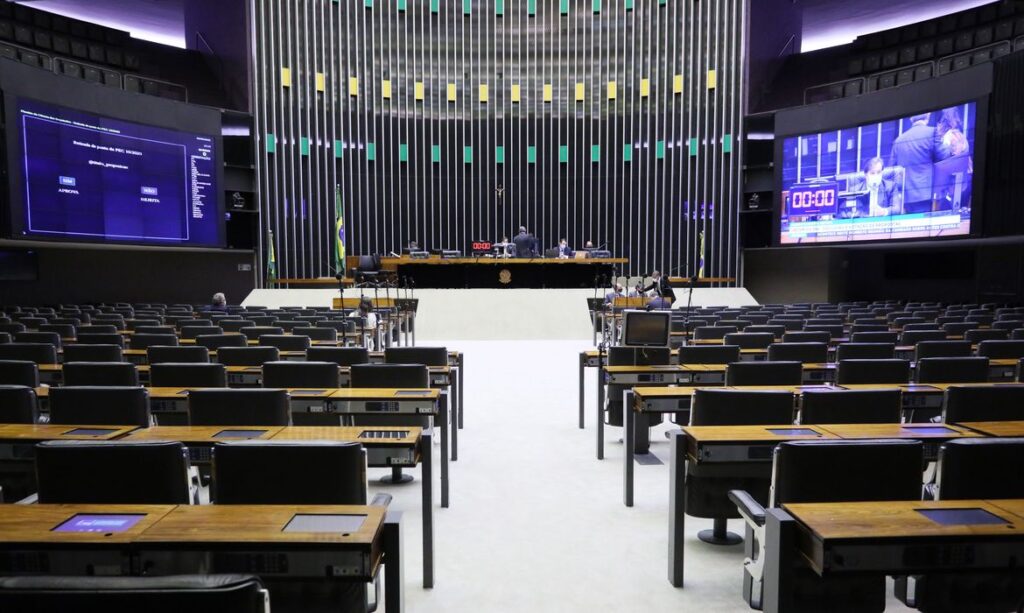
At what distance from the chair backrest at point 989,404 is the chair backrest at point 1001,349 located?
8.51ft

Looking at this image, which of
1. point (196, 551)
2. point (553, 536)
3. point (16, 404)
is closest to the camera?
point (196, 551)

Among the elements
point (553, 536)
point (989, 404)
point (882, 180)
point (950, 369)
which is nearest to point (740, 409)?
point (553, 536)

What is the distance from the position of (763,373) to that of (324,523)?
10.7ft

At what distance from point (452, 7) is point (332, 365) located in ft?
63.6

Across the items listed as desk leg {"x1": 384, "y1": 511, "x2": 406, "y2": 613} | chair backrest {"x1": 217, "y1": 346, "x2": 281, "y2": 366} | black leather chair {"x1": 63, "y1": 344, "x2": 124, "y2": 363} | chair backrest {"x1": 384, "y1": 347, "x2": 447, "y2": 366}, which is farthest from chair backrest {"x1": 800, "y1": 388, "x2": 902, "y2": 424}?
black leather chair {"x1": 63, "y1": 344, "x2": 124, "y2": 363}

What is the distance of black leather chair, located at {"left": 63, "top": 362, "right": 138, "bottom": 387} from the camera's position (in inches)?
172

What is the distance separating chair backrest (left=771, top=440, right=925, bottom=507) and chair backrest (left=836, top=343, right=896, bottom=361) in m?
3.45

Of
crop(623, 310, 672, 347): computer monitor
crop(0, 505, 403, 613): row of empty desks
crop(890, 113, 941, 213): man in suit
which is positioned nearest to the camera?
crop(0, 505, 403, 613): row of empty desks

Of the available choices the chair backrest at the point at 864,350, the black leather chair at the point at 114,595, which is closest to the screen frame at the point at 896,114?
the chair backrest at the point at 864,350

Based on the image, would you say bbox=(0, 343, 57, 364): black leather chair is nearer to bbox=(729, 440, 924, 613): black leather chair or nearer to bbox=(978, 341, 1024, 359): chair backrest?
bbox=(729, 440, 924, 613): black leather chair

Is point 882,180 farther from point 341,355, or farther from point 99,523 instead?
point 99,523

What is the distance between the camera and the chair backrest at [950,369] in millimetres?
4375

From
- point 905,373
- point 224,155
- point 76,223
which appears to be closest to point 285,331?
point 905,373

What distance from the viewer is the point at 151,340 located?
6500 mm
